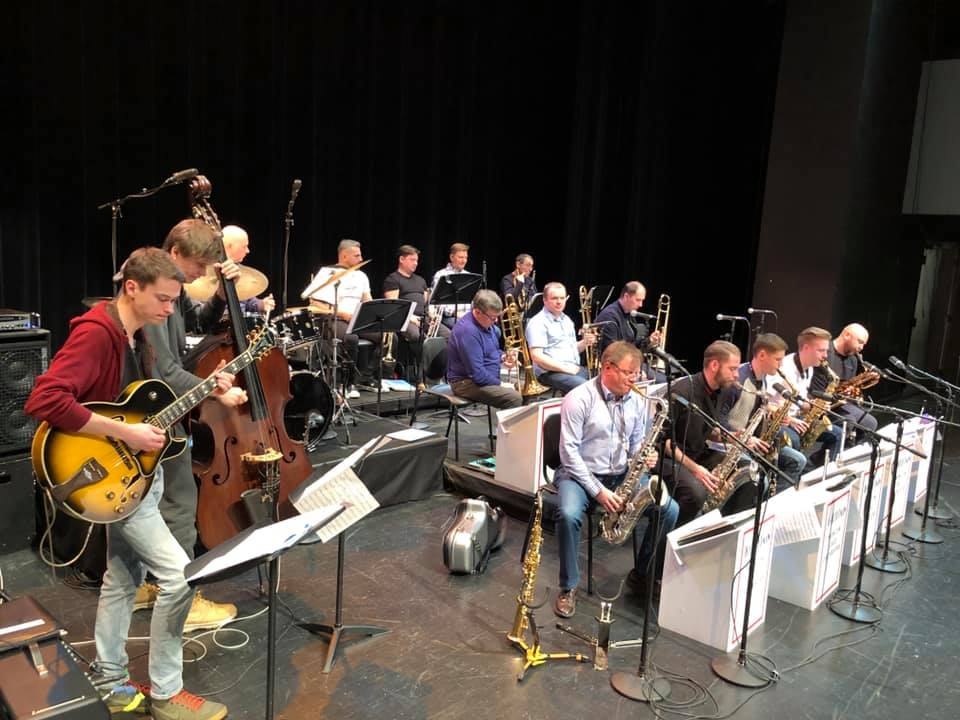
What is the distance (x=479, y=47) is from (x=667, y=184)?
338cm

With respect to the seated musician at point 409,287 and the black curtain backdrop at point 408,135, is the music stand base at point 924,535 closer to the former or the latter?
the seated musician at point 409,287

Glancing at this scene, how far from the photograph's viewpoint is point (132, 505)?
2.79 metres

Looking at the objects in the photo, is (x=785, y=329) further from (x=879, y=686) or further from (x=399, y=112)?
(x=879, y=686)

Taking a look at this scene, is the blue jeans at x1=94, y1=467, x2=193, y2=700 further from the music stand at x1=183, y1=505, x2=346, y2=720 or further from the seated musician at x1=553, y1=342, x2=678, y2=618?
the seated musician at x1=553, y1=342, x2=678, y2=618

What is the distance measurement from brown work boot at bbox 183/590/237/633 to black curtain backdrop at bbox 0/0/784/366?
442cm

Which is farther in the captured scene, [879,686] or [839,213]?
[839,213]

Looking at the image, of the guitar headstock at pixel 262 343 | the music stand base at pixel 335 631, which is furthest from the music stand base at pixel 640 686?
the guitar headstock at pixel 262 343

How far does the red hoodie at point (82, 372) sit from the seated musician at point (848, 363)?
217 inches

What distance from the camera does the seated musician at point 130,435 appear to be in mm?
2631

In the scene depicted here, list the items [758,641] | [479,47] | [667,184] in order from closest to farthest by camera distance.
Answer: [758,641]
[479,47]
[667,184]

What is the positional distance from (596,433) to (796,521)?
1114mm

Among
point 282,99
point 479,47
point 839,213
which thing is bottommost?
point 839,213

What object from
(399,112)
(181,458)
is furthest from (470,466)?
(399,112)

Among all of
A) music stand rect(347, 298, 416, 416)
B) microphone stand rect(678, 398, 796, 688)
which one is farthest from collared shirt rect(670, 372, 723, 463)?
music stand rect(347, 298, 416, 416)
